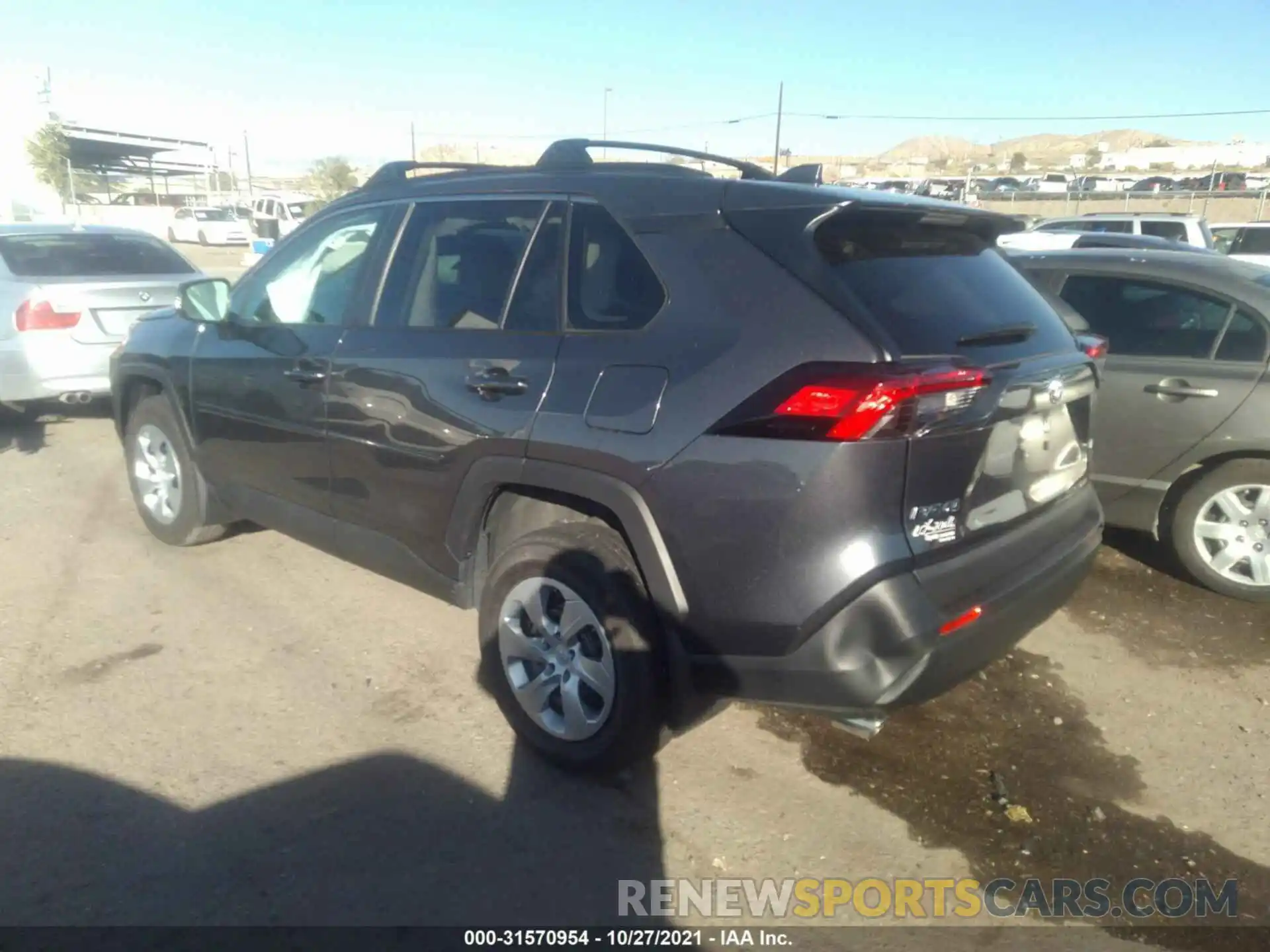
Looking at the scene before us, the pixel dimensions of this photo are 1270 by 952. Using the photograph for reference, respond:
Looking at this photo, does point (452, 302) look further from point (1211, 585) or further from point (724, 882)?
point (1211, 585)

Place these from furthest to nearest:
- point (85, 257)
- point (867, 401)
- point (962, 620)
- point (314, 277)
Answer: point (85, 257), point (314, 277), point (962, 620), point (867, 401)

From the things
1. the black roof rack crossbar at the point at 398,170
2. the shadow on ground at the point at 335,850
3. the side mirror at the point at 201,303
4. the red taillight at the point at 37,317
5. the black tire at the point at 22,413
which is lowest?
the black tire at the point at 22,413

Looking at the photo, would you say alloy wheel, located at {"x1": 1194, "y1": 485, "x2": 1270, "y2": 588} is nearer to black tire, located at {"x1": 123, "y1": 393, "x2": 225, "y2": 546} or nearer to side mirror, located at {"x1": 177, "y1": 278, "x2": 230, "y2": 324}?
side mirror, located at {"x1": 177, "y1": 278, "x2": 230, "y2": 324}

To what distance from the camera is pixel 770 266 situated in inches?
110

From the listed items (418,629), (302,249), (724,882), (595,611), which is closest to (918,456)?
(595,611)

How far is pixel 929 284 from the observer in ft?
9.72

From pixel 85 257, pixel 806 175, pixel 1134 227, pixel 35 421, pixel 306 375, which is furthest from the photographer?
pixel 1134 227

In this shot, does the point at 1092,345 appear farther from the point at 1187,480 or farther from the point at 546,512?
the point at 546,512

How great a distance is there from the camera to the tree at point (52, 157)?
40469 mm

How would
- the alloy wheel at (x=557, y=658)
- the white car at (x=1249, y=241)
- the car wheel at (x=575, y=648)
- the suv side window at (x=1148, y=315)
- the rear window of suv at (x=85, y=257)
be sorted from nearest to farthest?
the car wheel at (x=575, y=648) < the alloy wheel at (x=557, y=658) < the suv side window at (x=1148, y=315) < the rear window of suv at (x=85, y=257) < the white car at (x=1249, y=241)

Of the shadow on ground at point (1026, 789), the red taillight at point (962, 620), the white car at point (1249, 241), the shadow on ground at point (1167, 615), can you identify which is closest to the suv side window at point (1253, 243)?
the white car at point (1249, 241)

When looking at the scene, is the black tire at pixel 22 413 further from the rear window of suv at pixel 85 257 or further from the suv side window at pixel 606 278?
the suv side window at pixel 606 278

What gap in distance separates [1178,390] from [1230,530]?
731 mm

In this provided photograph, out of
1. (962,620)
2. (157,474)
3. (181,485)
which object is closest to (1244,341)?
(962,620)
